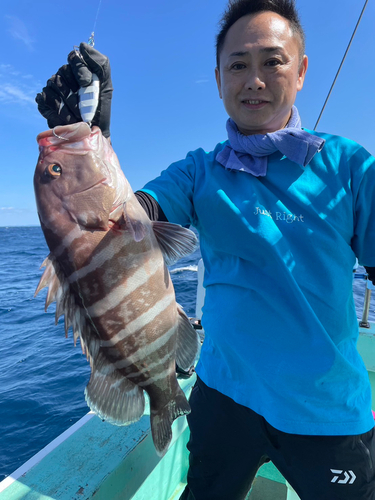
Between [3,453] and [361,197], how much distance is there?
5.60 metres

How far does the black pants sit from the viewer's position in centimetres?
136

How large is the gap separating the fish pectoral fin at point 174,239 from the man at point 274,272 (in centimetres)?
11

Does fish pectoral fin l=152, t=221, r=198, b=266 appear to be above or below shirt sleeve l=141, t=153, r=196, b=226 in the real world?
below

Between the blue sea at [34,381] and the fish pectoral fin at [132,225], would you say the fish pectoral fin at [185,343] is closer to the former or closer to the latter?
the fish pectoral fin at [132,225]

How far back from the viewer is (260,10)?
1.63 m

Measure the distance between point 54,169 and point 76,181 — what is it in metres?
0.12

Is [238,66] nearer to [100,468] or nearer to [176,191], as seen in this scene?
[176,191]

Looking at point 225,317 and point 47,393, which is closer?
point 225,317

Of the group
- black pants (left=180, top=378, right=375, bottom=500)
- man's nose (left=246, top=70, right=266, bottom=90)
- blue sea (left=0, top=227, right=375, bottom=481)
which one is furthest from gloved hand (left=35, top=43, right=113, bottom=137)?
blue sea (left=0, top=227, right=375, bottom=481)

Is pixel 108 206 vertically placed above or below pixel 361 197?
below

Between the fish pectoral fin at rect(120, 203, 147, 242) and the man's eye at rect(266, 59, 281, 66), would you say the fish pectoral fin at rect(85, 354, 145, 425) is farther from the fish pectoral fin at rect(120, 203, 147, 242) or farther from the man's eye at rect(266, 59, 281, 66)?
the man's eye at rect(266, 59, 281, 66)

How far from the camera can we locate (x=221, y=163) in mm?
1704

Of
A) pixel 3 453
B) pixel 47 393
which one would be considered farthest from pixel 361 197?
pixel 47 393

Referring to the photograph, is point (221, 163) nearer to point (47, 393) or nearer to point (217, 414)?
point (217, 414)
